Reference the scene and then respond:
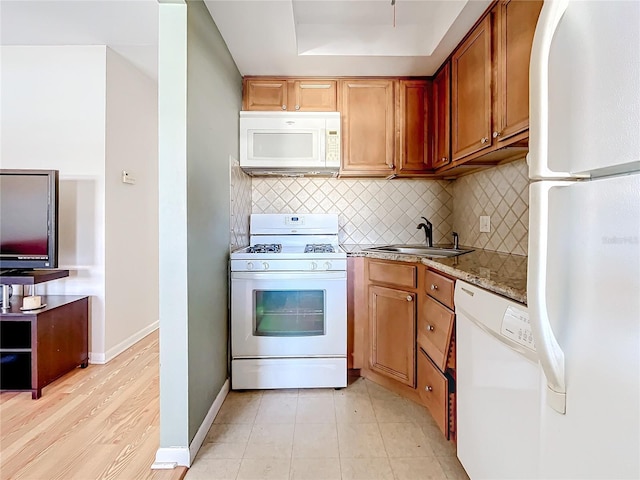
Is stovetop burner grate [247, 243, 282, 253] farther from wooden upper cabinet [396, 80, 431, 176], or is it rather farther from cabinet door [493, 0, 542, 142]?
cabinet door [493, 0, 542, 142]

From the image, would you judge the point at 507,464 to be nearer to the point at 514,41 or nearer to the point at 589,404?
the point at 589,404

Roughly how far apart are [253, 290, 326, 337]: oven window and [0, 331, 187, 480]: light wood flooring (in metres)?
0.79

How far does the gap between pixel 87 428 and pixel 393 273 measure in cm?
191

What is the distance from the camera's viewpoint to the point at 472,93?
1878 millimetres

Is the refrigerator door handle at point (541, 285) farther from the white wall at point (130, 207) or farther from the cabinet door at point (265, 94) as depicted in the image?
the white wall at point (130, 207)

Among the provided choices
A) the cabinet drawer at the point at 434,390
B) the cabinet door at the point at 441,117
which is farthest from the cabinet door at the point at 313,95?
the cabinet drawer at the point at 434,390

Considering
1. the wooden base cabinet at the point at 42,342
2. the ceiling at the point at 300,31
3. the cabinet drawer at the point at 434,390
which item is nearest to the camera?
the cabinet drawer at the point at 434,390

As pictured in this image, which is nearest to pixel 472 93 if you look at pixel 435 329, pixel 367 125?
pixel 367 125

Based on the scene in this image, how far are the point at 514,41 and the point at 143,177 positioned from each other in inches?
120

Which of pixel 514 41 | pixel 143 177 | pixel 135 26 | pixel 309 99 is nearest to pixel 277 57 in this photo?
pixel 309 99

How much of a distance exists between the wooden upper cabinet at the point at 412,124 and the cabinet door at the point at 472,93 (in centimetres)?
36

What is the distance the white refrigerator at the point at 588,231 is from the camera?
0.54m

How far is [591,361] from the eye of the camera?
2.03ft

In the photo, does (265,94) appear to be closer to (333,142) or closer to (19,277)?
(333,142)
